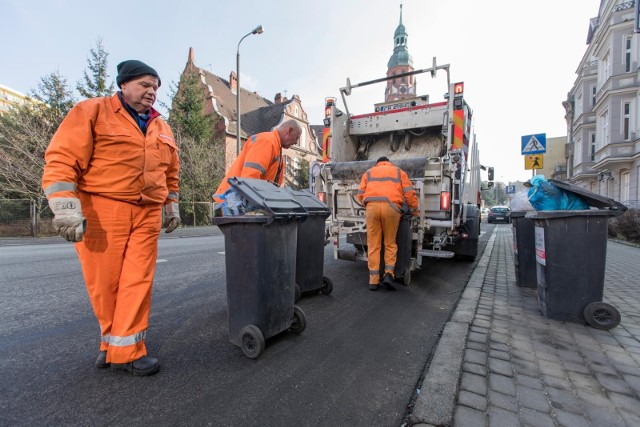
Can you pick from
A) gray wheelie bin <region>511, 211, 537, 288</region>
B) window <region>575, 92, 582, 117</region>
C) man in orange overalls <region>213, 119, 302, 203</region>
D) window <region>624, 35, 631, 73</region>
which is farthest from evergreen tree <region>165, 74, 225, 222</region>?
window <region>575, 92, 582, 117</region>

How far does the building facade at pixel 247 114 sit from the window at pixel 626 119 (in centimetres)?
1766

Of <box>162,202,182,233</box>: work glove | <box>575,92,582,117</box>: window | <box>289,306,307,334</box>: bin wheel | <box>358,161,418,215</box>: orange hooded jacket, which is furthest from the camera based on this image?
<box>575,92,582,117</box>: window

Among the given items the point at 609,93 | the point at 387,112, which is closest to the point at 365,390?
the point at 387,112

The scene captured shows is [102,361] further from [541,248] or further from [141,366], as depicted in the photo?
[541,248]

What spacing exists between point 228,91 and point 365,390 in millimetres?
33745

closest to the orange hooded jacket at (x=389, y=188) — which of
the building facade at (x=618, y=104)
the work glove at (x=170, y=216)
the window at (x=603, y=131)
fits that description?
the work glove at (x=170, y=216)

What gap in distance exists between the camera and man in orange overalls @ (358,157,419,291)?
4.28 meters

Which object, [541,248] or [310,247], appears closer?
[541,248]

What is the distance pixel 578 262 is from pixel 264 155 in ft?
9.86

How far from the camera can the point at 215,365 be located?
229 cm

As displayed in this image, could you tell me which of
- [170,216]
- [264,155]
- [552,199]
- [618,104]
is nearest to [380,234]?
[552,199]

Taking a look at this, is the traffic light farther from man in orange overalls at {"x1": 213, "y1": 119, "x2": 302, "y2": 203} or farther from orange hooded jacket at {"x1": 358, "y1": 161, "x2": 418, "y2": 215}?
man in orange overalls at {"x1": 213, "y1": 119, "x2": 302, "y2": 203}

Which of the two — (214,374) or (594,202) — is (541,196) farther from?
(214,374)

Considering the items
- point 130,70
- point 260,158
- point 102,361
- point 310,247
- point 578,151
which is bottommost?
point 102,361
